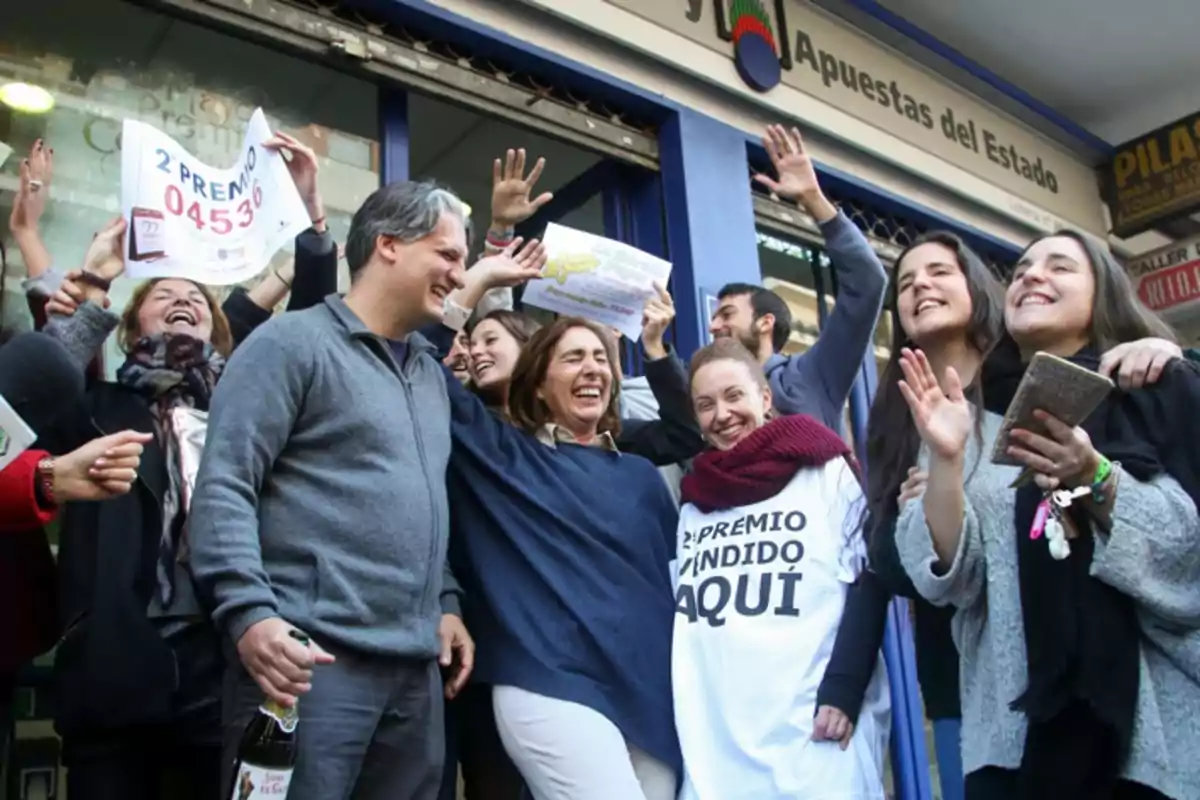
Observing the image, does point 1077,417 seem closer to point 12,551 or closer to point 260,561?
point 260,561

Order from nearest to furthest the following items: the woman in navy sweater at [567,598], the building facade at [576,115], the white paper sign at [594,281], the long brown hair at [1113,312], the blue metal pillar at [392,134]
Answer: the long brown hair at [1113,312]
the woman in navy sweater at [567,598]
the white paper sign at [594,281]
the building facade at [576,115]
the blue metal pillar at [392,134]

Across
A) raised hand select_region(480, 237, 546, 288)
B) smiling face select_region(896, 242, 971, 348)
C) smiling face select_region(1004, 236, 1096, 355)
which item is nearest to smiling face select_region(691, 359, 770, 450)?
smiling face select_region(896, 242, 971, 348)

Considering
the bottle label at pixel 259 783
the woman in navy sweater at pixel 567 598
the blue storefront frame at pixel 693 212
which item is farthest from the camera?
the blue storefront frame at pixel 693 212

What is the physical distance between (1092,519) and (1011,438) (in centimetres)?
18

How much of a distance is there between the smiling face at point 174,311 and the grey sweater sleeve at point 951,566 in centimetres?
149

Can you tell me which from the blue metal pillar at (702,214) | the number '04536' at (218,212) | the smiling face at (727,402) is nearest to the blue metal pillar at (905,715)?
the blue metal pillar at (702,214)

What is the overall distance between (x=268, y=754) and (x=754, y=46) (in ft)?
12.5

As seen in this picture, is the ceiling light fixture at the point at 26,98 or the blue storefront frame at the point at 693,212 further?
the blue storefront frame at the point at 693,212

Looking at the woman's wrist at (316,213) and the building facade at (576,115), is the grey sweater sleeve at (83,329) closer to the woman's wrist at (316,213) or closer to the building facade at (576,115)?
the woman's wrist at (316,213)

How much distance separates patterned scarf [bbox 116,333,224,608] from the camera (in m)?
2.01

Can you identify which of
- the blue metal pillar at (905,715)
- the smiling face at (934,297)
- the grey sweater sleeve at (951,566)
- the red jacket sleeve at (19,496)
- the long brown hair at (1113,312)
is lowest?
the blue metal pillar at (905,715)

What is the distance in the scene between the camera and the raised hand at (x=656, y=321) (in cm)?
264

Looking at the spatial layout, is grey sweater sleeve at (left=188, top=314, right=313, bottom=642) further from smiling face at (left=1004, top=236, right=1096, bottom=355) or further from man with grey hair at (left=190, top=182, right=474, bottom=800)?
smiling face at (left=1004, top=236, right=1096, bottom=355)

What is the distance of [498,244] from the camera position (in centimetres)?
247
